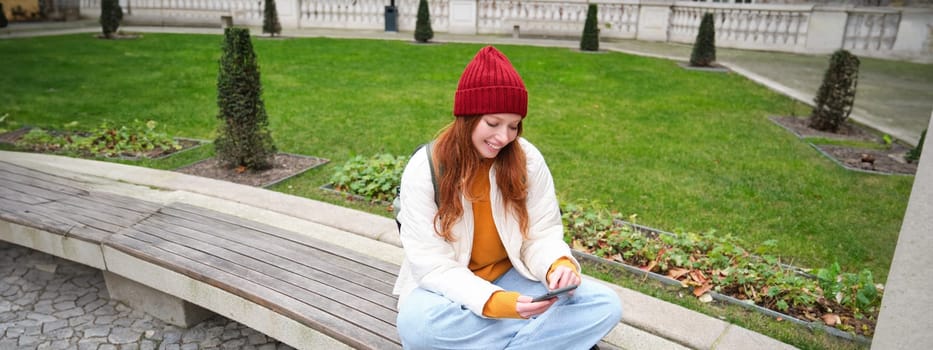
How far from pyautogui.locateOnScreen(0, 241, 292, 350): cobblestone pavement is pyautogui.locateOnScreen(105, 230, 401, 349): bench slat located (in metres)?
0.60

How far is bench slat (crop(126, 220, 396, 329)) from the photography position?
3.04m

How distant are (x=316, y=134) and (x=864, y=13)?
1736cm

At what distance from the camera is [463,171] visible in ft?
8.71

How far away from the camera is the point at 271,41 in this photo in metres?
17.9

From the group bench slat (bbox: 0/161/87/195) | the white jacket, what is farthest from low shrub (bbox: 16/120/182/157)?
the white jacket

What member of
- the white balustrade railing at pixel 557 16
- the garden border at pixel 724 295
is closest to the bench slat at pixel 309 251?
the garden border at pixel 724 295

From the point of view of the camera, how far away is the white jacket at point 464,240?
2553mm

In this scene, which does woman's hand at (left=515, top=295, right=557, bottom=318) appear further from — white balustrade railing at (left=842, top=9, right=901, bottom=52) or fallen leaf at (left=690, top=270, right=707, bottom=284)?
white balustrade railing at (left=842, top=9, right=901, bottom=52)

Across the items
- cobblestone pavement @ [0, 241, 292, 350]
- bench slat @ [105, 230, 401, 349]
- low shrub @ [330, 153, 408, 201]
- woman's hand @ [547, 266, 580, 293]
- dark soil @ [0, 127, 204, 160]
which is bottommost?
cobblestone pavement @ [0, 241, 292, 350]

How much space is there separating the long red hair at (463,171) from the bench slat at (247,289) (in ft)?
1.97

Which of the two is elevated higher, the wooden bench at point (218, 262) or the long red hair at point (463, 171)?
the long red hair at point (463, 171)

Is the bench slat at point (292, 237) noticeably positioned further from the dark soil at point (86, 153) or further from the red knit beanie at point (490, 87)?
the dark soil at point (86, 153)

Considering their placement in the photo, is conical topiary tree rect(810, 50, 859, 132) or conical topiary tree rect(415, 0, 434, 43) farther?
conical topiary tree rect(415, 0, 434, 43)

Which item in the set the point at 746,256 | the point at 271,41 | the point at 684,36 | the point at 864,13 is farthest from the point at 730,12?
the point at 746,256
